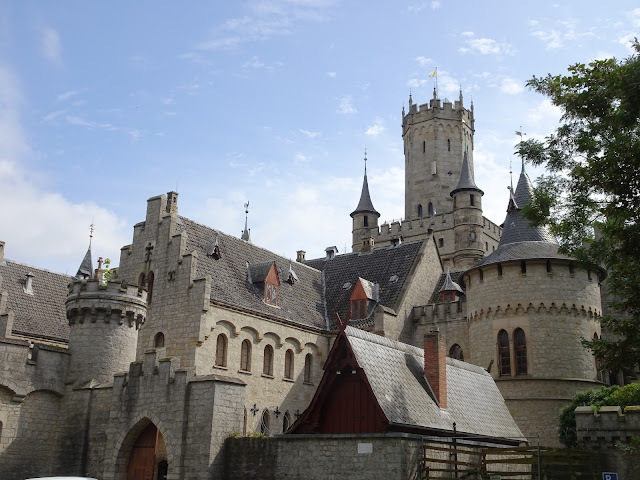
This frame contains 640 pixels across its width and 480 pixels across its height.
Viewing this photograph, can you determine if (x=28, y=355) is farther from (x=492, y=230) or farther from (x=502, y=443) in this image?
(x=492, y=230)

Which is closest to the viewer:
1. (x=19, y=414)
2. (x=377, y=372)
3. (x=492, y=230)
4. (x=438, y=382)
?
(x=377, y=372)

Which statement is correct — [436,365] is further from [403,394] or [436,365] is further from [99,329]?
[99,329]

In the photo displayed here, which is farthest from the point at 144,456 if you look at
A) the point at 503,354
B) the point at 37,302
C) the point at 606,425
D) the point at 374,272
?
the point at 374,272

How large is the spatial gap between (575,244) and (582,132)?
3471 millimetres

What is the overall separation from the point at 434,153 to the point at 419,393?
4957 cm

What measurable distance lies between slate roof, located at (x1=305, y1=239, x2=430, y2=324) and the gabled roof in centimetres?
1256

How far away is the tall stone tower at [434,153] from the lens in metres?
71.6

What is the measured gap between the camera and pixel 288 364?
1516 inches

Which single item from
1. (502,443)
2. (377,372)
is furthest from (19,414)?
(502,443)

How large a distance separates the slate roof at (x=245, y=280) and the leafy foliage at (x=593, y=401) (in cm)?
1416

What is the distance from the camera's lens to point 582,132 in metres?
22.0

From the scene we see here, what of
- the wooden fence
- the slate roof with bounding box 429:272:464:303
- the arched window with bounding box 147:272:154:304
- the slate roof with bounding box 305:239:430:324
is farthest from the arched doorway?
the slate roof with bounding box 429:272:464:303

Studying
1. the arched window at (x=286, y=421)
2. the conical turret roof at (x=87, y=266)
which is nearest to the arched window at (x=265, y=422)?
the arched window at (x=286, y=421)

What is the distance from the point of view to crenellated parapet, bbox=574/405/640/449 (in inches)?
933
